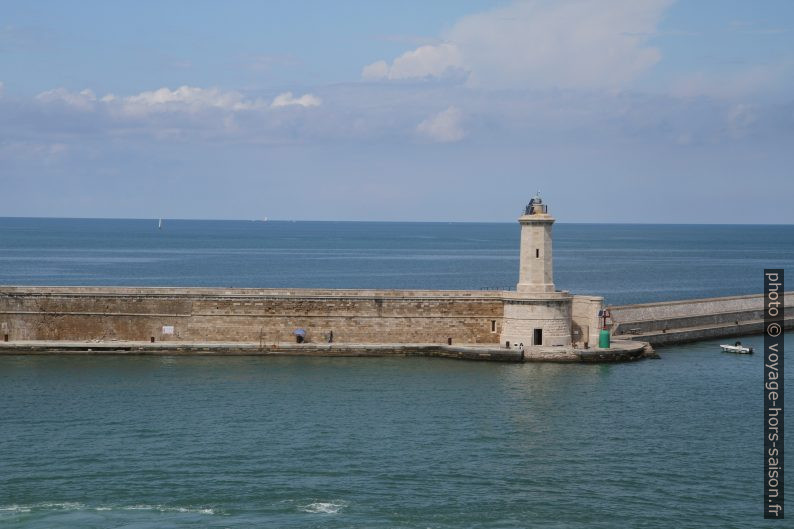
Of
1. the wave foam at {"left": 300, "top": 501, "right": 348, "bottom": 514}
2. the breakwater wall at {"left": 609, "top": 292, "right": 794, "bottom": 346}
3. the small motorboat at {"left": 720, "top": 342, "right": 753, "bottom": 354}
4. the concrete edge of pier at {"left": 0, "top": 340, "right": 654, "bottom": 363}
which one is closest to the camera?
the wave foam at {"left": 300, "top": 501, "right": 348, "bottom": 514}

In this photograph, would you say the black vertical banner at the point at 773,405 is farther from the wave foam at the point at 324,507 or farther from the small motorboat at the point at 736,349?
the wave foam at the point at 324,507

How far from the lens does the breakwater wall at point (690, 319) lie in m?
49.5

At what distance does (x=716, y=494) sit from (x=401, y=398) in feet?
42.0

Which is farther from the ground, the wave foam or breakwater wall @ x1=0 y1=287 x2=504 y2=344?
breakwater wall @ x1=0 y1=287 x2=504 y2=344

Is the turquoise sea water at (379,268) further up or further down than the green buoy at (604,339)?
further up

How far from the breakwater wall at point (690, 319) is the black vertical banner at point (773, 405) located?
→ 23.2 inches

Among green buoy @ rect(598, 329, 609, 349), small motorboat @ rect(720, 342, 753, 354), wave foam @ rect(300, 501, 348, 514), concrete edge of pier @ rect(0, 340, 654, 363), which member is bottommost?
wave foam @ rect(300, 501, 348, 514)

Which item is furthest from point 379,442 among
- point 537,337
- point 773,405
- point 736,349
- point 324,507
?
point 736,349

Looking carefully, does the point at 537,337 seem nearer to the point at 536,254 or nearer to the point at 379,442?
the point at 536,254

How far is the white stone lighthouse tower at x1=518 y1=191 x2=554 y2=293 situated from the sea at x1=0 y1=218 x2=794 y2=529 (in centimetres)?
379

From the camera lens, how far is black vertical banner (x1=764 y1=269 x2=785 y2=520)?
2497 cm

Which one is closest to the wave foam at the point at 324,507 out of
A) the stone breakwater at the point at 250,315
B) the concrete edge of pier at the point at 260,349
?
the concrete edge of pier at the point at 260,349

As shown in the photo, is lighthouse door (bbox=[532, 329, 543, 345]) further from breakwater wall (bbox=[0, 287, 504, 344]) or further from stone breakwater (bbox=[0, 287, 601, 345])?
breakwater wall (bbox=[0, 287, 504, 344])

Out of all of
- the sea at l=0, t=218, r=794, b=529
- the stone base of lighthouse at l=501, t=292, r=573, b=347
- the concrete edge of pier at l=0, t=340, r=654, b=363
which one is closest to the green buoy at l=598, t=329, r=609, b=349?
the concrete edge of pier at l=0, t=340, r=654, b=363
